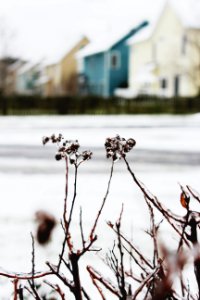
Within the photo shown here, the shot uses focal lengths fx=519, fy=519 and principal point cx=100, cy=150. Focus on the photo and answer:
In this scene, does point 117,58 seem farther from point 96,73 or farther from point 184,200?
point 184,200

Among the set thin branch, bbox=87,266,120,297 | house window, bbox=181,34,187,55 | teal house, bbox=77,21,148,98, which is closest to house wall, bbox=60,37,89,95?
teal house, bbox=77,21,148,98

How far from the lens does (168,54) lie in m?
42.0

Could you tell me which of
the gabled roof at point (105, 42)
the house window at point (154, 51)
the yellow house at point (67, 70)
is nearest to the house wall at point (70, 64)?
the yellow house at point (67, 70)

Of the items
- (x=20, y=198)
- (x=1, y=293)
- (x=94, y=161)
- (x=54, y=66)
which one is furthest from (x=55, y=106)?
(x=54, y=66)

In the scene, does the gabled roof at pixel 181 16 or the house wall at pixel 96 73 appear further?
the house wall at pixel 96 73

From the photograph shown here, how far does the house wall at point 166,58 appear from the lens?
40125 millimetres

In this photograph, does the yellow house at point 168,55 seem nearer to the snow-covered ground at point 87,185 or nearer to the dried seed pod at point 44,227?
the snow-covered ground at point 87,185

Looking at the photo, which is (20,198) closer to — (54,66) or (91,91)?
(91,91)

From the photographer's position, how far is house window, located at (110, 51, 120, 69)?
50000 millimetres

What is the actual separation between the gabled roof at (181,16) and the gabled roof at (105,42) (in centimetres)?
225

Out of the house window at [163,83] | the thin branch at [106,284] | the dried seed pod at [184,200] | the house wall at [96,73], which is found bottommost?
the thin branch at [106,284]

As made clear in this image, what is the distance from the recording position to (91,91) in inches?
2103

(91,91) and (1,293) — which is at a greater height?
(91,91)

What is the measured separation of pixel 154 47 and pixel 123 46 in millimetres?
6228
